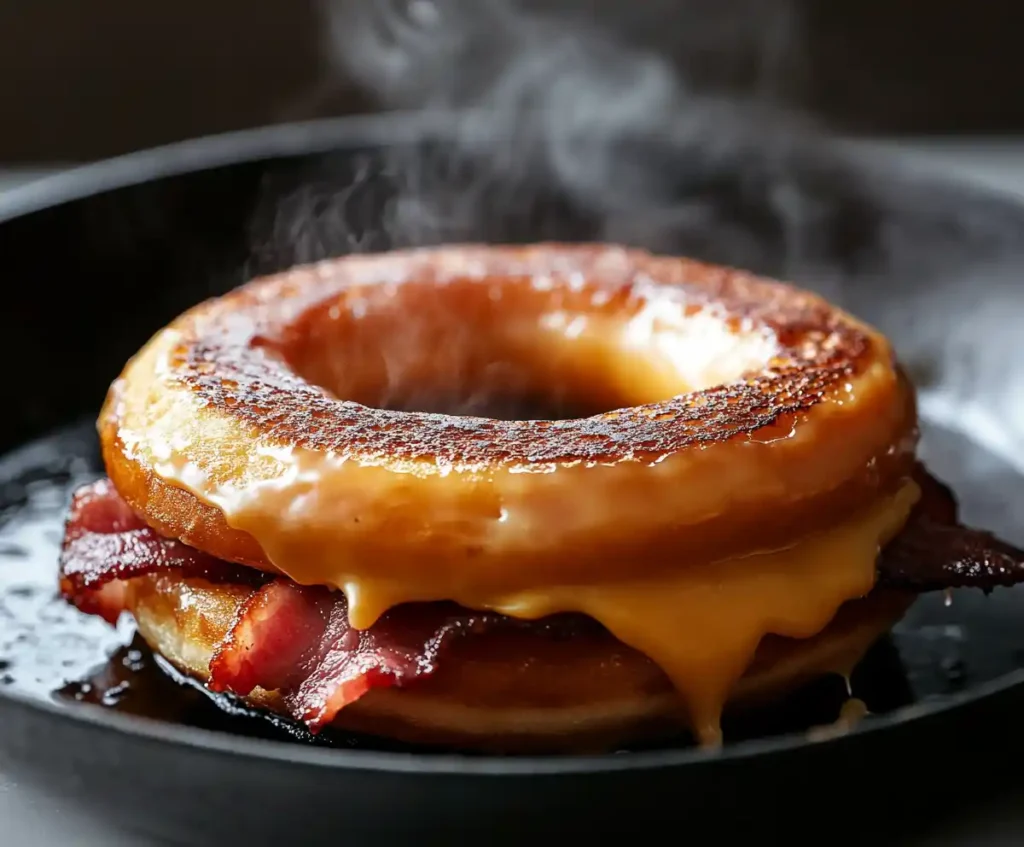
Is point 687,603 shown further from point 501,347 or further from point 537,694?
point 501,347

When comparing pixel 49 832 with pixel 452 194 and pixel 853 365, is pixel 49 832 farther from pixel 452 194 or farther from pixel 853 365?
pixel 452 194

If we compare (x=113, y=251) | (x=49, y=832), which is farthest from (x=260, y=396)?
(x=113, y=251)

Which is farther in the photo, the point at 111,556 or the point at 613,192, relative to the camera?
the point at 613,192

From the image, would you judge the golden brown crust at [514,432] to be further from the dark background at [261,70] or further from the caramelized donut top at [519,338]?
the dark background at [261,70]

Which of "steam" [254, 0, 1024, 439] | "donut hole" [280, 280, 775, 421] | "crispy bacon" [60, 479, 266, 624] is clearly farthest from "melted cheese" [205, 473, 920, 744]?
"steam" [254, 0, 1024, 439]

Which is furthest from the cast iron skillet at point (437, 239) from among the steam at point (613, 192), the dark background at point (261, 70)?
the dark background at point (261, 70)

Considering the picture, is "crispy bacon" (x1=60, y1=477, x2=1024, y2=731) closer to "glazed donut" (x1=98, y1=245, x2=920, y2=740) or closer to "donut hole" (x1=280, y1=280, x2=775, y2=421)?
"glazed donut" (x1=98, y1=245, x2=920, y2=740)

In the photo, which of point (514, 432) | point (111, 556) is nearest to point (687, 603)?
point (514, 432)
